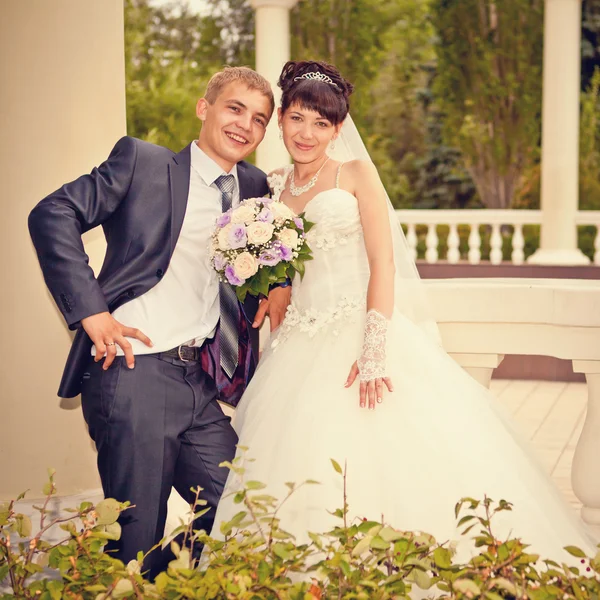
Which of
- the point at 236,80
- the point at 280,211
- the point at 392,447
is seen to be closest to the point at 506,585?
the point at 392,447

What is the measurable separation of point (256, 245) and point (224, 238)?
0.40ft

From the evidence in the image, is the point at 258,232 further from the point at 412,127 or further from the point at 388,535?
the point at 412,127

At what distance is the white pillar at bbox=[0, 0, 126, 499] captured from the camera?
3.69 metres

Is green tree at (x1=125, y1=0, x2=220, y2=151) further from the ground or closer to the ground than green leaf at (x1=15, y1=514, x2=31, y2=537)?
further from the ground

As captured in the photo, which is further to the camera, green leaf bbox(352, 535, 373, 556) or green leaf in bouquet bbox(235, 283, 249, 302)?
green leaf in bouquet bbox(235, 283, 249, 302)

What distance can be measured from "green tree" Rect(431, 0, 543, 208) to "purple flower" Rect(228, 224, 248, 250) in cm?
1355

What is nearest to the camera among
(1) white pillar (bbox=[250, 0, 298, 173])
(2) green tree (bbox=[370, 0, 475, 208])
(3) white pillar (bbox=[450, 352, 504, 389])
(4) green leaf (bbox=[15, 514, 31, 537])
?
(4) green leaf (bbox=[15, 514, 31, 537])

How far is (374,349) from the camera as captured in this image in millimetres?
3303

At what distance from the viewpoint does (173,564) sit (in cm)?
175

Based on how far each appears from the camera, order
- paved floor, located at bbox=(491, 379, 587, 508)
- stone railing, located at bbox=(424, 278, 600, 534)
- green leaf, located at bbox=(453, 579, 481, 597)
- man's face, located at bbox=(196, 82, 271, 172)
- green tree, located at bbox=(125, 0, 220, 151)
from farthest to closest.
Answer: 1. green tree, located at bbox=(125, 0, 220, 151)
2. paved floor, located at bbox=(491, 379, 587, 508)
3. stone railing, located at bbox=(424, 278, 600, 534)
4. man's face, located at bbox=(196, 82, 271, 172)
5. green leaf, located at bbox=(453, 579, 481, 597)

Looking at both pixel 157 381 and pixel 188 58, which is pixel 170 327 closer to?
pixel 157 381

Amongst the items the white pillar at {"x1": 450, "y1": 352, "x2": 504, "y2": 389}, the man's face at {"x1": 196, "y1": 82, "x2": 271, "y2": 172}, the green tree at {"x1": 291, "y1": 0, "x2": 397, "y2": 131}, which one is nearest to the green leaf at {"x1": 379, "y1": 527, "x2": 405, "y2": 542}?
the man's face at {"x1": 196, "y1": 82, "x2": 271, "y2": 172}

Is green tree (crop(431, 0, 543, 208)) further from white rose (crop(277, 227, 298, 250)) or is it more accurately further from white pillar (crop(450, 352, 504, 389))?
white rose (crop(277, 227, 298, 250))

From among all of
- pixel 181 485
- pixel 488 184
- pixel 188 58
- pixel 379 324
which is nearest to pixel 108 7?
pixel 379 324
